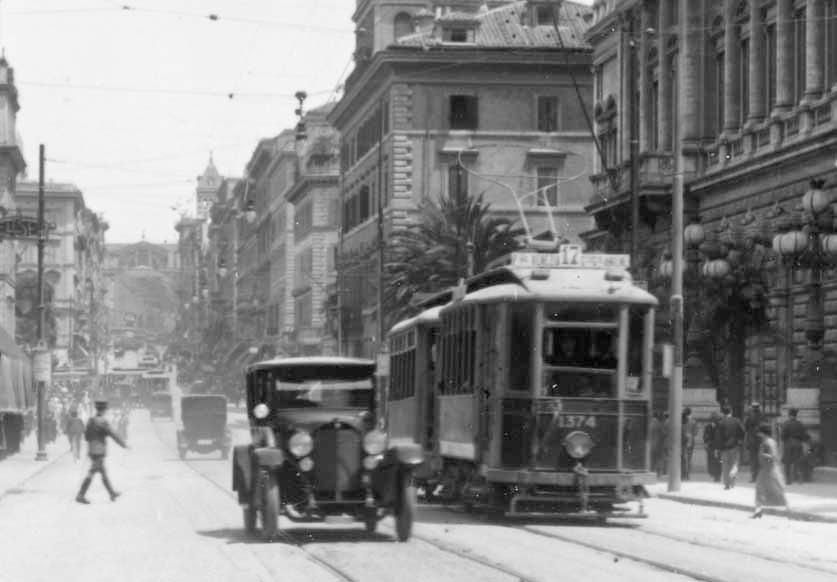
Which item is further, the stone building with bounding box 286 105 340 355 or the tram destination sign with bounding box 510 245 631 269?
the stone building with bounding box 286 105 340 355

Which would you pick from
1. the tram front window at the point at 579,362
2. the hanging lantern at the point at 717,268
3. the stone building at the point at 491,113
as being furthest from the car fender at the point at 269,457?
the stone building at the point at 491,113

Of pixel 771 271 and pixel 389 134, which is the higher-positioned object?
pixel 389 134

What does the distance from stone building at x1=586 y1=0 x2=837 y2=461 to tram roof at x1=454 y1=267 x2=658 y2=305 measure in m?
10.2

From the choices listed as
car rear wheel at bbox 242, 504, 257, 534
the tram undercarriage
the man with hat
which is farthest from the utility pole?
car rear wheel at bbox 242, 504, 257, 534

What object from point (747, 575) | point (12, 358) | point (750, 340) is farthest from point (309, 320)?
point (747, 575)

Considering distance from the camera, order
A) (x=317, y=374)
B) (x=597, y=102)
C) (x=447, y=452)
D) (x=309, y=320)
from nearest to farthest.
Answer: (x=317, y=374), (x=447, y=452), (x=597, y=102), (x=309, y=320)

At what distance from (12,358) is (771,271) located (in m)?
21.3

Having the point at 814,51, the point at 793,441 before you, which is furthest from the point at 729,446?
the point at 814,51

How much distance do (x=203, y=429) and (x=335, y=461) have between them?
38.8 m

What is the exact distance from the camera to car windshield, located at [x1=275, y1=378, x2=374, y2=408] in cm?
2238

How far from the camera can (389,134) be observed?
77.4 meters

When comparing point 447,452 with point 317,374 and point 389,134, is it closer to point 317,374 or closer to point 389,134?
point 317,374

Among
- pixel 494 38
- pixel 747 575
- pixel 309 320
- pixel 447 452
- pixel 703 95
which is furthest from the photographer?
pixel 309 320

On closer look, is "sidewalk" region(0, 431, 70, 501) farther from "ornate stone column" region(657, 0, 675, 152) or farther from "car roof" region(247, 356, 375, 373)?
"ornate stone column" region(657, 0, 675, 152)
